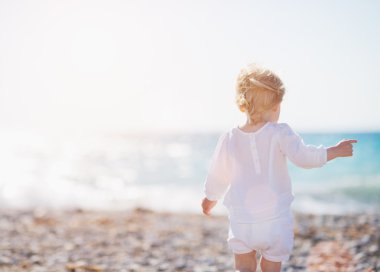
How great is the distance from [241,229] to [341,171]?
77.6ft

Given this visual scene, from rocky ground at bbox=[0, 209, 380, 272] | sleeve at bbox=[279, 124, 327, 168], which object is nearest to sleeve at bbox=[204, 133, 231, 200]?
sleeve at bbox=[279, 124, 327, 168]

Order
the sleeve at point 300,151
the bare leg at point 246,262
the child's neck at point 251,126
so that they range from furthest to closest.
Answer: the bare leg at point 246,262
the child's neck at point 251,126
the sleeve at point 300,151

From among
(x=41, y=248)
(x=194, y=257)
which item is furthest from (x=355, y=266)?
(x=41, y=248)

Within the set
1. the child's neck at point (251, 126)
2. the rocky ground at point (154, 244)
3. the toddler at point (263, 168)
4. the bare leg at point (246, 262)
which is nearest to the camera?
the toddler at point (263, 168)

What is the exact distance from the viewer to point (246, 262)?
3.68 m

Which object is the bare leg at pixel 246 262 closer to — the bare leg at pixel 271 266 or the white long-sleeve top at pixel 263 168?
the bare leg at pixel 271 266

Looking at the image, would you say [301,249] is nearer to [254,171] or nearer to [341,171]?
[254,171]

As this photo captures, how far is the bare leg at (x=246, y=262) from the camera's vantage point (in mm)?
3674

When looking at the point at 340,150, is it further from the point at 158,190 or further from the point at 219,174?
the point at 158,190

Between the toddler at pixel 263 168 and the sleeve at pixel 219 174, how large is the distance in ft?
0.29

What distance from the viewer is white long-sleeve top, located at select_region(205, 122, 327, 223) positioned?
3.42 meters

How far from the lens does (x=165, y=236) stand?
832cm

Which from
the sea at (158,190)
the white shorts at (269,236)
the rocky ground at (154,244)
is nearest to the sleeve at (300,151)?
the white shorts at (269,236)

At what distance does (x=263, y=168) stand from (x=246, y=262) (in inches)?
29.7
